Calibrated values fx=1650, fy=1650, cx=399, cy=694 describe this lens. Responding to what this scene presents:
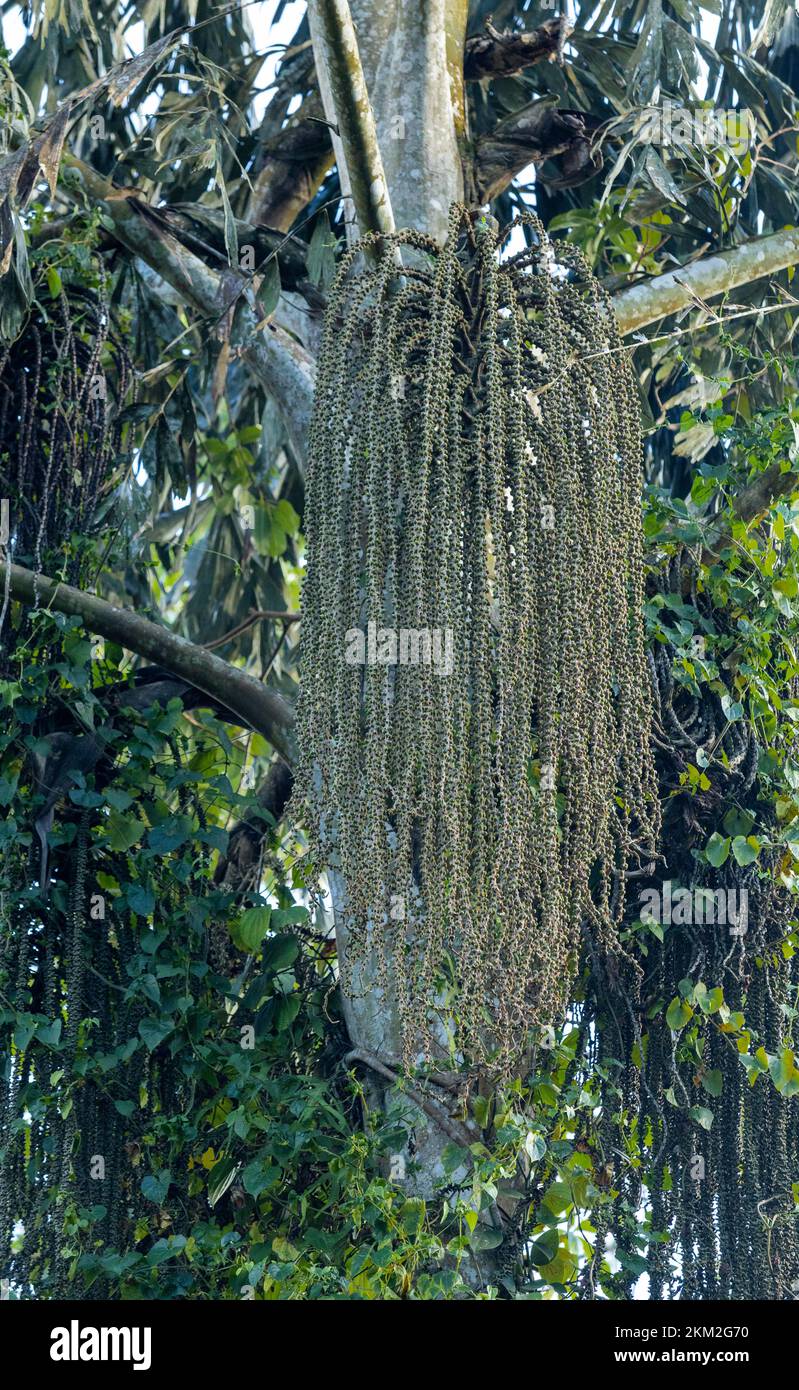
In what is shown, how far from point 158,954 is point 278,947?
0.82 ft

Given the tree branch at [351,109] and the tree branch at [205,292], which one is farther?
the tree branch at [205,292]

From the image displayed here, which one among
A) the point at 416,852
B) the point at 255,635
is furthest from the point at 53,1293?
the point at 255,635

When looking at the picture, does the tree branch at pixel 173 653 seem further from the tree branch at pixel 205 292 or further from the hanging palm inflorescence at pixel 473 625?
the hanging palm inflorescence at pixel 473 625

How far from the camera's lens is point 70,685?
344 centimetres

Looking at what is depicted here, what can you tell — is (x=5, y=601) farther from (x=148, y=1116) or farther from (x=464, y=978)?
(x=464, y=978)
